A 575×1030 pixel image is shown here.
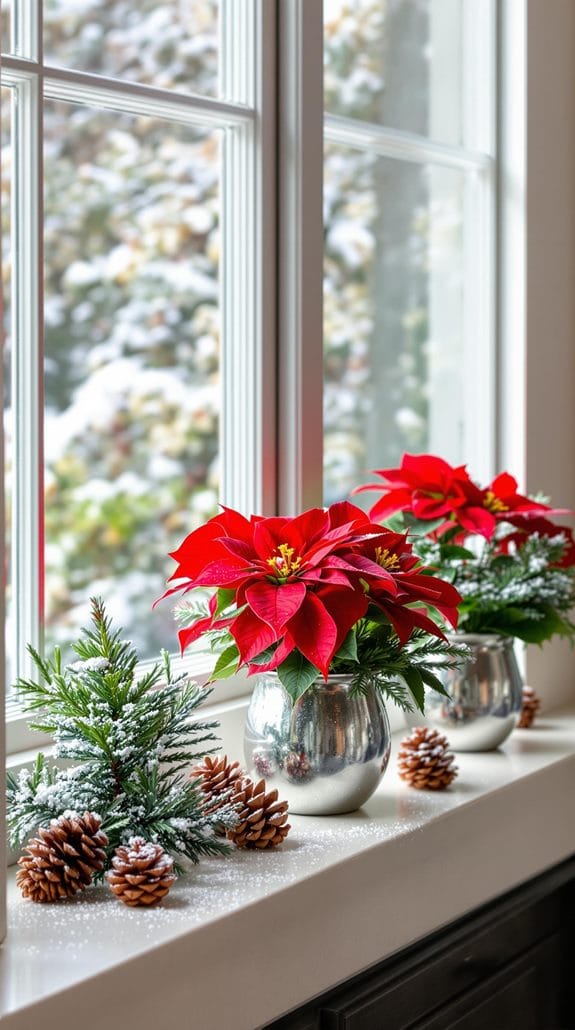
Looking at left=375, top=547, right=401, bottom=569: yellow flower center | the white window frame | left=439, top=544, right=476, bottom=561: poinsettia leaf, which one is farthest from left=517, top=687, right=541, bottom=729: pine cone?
left=375, top=547, right=401, bottom=569: yellow flower center

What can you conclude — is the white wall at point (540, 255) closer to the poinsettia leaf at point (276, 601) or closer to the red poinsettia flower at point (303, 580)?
the red poinsettia flower at point (303, 580)

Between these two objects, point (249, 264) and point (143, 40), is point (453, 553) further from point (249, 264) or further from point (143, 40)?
point (143, 40)

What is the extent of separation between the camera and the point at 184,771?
1244 millimetres

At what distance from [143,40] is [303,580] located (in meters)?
3.81

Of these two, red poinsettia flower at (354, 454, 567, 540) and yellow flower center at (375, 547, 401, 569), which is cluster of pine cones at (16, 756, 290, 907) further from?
red poinsettia flower at (354, 454, 567, 540)

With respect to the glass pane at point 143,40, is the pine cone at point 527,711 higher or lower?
lower

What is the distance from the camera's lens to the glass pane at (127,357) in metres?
4.37

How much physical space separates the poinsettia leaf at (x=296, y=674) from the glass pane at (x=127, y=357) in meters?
3.30

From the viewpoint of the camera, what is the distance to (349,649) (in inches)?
43.1

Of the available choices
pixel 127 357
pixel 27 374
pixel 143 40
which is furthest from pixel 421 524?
pixel 143 40

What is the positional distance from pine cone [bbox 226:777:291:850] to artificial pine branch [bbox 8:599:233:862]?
3cm

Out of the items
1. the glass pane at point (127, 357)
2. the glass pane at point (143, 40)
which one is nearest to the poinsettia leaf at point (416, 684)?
the glass pane at point (127, 357)

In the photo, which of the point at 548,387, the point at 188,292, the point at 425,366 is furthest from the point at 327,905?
the point at 188,292

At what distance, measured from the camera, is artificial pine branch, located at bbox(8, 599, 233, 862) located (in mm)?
1015
